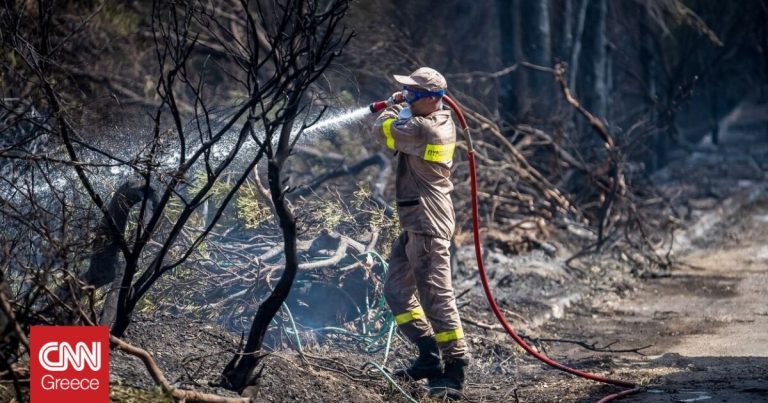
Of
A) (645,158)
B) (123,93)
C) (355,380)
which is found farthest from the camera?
(645,158)

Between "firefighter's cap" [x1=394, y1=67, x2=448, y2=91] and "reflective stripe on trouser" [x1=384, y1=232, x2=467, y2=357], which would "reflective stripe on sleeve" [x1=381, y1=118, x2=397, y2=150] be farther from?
"reflective stripe on trouser" [x1=384, y1=232, x2=467, y2=357]

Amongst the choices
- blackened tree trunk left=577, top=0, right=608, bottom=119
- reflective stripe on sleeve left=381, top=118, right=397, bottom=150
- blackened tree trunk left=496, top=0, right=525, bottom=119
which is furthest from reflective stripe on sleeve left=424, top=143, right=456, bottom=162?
blackened tree trunk left=577, top=0, right=608, bottom=119

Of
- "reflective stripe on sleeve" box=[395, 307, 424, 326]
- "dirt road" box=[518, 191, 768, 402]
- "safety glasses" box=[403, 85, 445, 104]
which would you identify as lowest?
"dirt road" box=[518, 191, 768, 402]

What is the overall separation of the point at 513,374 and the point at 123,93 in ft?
20.9

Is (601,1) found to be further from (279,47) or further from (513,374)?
(279,47)

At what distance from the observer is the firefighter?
566 centimetres

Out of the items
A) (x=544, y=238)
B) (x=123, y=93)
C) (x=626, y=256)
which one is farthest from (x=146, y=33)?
(x=626, y=256)

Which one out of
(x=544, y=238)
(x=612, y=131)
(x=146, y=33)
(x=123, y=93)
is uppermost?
(x=146, y=33)

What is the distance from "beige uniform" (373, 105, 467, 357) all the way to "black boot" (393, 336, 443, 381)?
56 mm

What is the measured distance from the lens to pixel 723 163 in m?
18.8

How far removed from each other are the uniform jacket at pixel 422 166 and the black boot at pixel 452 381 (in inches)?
31.3

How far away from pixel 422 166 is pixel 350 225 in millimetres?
1909

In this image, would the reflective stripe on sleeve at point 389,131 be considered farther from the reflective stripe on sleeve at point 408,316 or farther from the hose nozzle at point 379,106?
the reflective stripe on sleeve at point 408,316

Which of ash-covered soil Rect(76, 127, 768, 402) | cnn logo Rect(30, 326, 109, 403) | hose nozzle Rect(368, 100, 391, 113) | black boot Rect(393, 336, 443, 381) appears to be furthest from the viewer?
hose nozzle Rect(368, 100, 391, 113)
